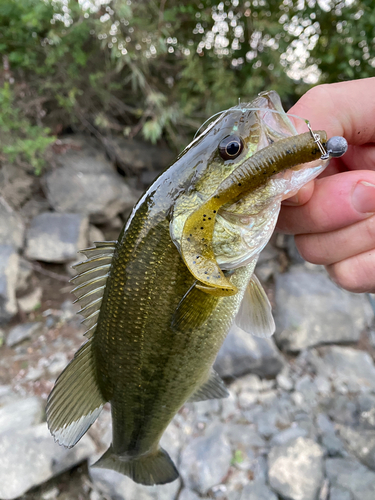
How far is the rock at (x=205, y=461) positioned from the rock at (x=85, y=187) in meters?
2.91

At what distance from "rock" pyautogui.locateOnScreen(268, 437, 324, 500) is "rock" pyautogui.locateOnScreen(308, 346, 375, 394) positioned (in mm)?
899

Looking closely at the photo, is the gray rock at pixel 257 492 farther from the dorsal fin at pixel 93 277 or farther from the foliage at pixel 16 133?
the foliage at pixel 16 133

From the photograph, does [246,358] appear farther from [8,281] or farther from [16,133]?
[16,133]

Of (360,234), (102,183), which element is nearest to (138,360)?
(360,234)

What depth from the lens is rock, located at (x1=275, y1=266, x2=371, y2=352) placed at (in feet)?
11.4

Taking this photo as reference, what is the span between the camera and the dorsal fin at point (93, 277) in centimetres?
117

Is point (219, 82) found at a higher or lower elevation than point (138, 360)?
higher

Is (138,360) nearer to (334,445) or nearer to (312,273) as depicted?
(334,445)

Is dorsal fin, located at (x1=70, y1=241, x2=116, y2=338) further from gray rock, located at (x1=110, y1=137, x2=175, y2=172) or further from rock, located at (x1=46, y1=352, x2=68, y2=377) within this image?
gray rock, located at (x1=110, y1=137, x2=175, y2=172)

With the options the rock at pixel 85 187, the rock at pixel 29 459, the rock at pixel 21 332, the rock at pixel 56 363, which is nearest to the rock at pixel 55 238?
the rock at pixel 85 187

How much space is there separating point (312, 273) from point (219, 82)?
2695 millimetres

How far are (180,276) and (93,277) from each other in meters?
0.36

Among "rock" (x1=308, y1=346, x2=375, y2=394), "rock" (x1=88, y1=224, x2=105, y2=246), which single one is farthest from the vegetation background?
"rock" (x1=308, y1=346, x2=375, y2=394)

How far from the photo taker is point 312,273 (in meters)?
4.19
